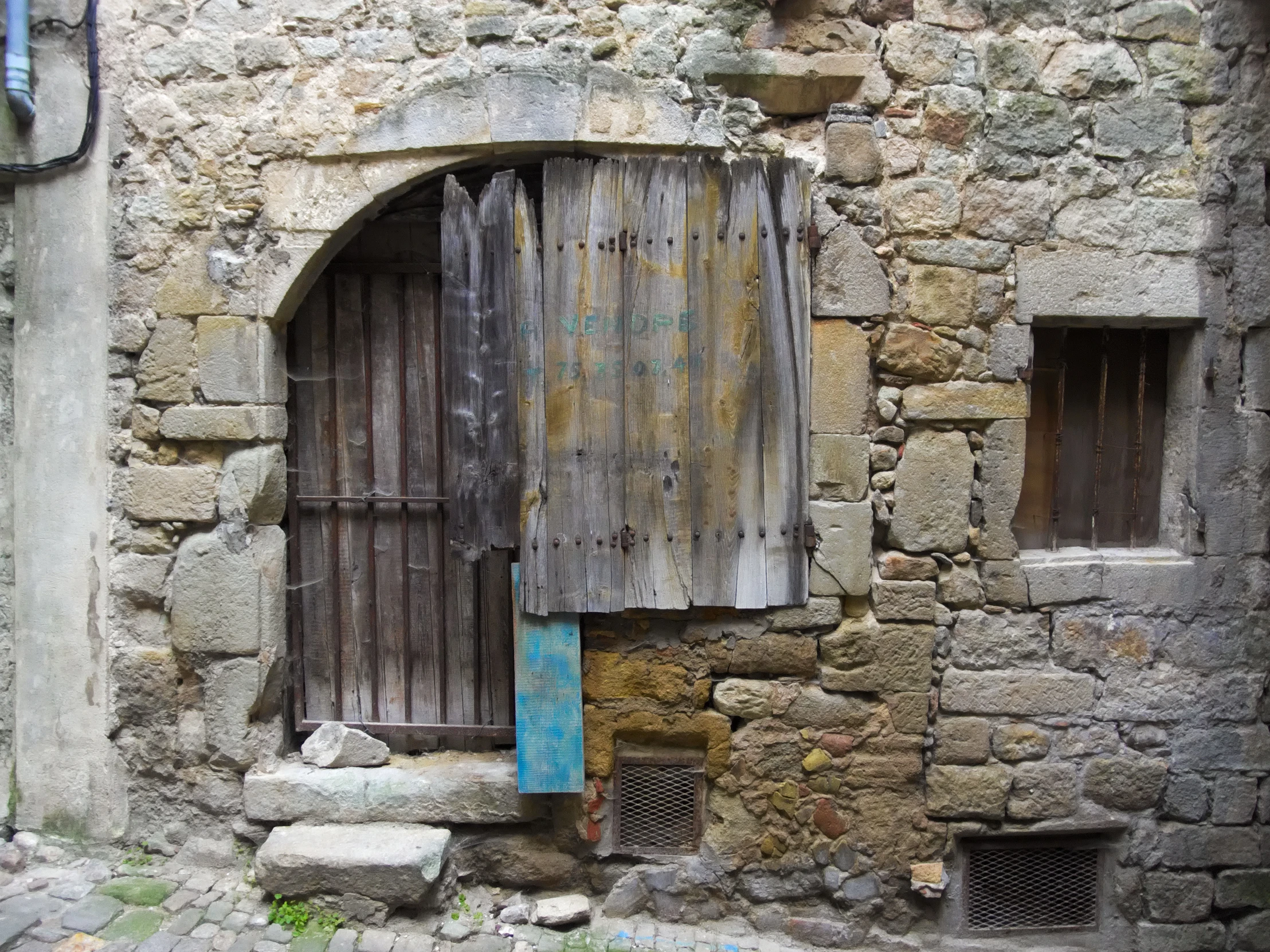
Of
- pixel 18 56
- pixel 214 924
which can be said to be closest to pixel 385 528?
pixel 214 924

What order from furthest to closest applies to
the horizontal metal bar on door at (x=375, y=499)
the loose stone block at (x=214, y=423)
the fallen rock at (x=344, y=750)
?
the horizontal metal bar on door at (x=375, y=499)
the fallen rock at (x=344, y=750)
the loose stone block at (x=214, y=423)

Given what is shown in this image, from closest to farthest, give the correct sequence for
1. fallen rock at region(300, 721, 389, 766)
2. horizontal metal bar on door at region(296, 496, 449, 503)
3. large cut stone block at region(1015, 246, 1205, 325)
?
1. large cut stone block at region(1015, 246, 1205, 325)
2. fallen rock at region(300, 721, 389, 766)
3. horizontal metal bar on door at region(296, 496, 449, 503)

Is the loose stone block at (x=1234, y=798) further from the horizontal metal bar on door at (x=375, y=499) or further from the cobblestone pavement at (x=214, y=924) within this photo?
the horizontal metal bar on door at (x=375, y=499)

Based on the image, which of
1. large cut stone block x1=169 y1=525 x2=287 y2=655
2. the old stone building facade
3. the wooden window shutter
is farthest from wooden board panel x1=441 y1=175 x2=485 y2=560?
large cut stone block x1=169 y1=525 x2=287 y2=655

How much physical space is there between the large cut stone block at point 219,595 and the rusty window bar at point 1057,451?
9.44 ft

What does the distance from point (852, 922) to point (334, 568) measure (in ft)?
7.64

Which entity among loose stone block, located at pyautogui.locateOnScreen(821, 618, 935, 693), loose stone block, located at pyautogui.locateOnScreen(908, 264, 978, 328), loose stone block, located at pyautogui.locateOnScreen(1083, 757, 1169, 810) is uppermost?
loose stone block, located at pyautogui.locateOnScreen(908, 264, 978, 328)

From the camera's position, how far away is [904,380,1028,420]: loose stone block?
271 cm

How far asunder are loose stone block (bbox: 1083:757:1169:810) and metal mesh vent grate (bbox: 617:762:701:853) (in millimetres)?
1387

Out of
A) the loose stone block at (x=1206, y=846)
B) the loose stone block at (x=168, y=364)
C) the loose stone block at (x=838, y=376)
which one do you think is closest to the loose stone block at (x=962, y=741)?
the loose stone block at (x=1206, y=846)

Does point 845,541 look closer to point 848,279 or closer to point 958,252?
point 848,279

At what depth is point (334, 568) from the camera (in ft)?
10.3

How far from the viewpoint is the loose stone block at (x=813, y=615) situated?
2764mm

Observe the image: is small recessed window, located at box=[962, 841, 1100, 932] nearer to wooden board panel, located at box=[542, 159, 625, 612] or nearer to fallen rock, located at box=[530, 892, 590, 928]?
fallen rock, located at box=[530, 892, 590, 928]
